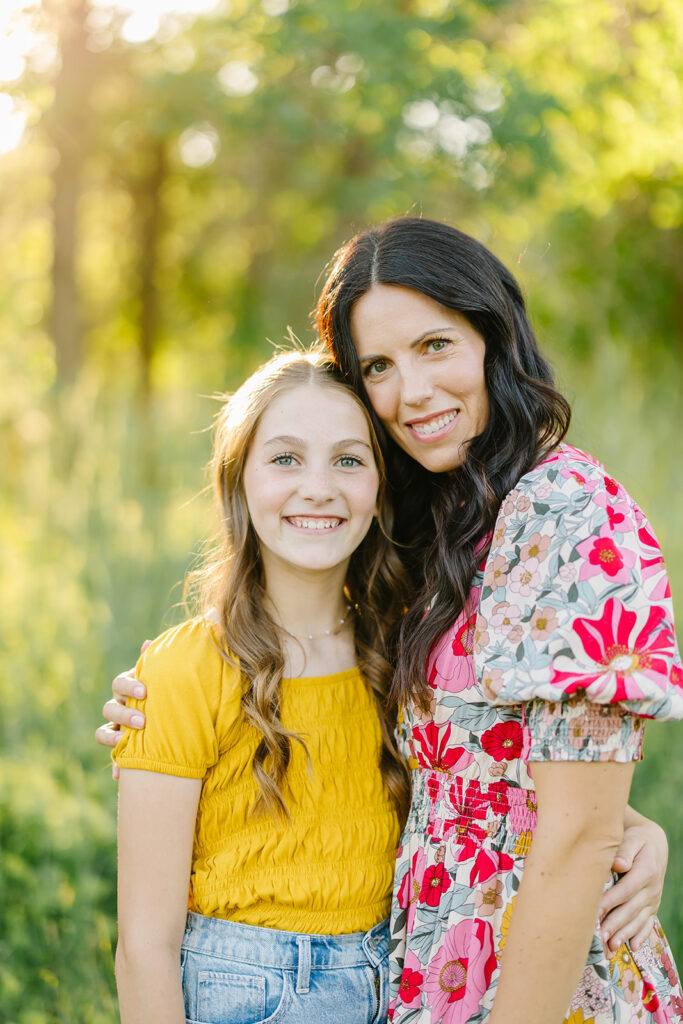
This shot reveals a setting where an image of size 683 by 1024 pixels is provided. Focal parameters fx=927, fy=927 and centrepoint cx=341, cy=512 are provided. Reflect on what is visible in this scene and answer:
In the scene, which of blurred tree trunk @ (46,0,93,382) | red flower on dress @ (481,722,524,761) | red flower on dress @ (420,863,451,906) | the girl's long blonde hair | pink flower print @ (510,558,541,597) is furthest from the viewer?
blurred tree trunk @ (46,0,93,382)

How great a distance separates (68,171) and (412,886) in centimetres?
830

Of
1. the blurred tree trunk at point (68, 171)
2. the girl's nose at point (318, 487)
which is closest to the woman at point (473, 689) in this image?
the girl's nose at point (318, 487)

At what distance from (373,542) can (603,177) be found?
6.08m

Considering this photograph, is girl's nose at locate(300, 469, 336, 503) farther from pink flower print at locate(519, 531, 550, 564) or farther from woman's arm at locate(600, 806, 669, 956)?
Answer: woman's arm at locate(600, 806, 669, 956)

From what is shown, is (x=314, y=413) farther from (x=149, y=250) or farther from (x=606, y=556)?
(x=149, y=250)

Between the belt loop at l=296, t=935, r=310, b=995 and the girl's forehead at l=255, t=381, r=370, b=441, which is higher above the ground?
the girl's forehead at l=255, t=381, r=370, b=441

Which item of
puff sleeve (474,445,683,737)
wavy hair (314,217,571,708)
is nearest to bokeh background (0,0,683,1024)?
wavy hair (314,217,571,708)

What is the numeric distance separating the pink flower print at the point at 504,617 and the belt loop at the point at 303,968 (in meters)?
0.72

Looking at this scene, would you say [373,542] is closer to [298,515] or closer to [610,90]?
[298,515]

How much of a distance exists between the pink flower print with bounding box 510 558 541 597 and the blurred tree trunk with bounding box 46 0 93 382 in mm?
7465

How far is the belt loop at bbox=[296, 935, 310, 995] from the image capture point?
1706mm

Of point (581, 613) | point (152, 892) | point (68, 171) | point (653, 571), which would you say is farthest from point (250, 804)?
point (68, 171)

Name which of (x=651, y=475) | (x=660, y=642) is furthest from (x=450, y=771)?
(x=651, y=475)

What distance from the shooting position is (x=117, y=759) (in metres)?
1.72
